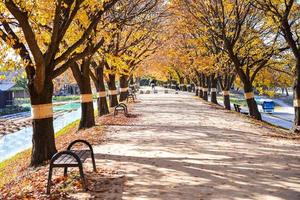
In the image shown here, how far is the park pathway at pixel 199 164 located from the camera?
6.66 metres

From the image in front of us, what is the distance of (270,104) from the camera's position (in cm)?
4516

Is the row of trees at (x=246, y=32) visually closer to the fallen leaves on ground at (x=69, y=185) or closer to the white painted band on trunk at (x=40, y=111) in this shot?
the white painted band on trunk at (x=40, y=111)

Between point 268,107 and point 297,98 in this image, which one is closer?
point 297,98

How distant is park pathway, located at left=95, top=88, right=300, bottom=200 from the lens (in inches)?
262

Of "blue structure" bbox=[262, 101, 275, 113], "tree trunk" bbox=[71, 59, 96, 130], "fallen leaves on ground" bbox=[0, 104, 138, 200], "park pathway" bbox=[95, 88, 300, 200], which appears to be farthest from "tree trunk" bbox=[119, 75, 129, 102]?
"fallen leaves on ground" bbox=[0, 104, 138, 200]

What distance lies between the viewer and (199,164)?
28.8 ft

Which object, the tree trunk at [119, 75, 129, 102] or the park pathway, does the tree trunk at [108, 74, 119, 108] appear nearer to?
the tree trunk at [119, 75, 129, 102]

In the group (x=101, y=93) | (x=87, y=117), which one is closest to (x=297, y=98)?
(x=87, y=117)

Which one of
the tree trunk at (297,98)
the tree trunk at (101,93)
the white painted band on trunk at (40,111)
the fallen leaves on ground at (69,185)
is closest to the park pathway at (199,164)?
the fallen leaves on ground at (69,185)

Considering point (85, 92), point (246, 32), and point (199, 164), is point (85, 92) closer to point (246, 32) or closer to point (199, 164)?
point (199, 164)

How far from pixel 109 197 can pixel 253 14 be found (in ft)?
60.1

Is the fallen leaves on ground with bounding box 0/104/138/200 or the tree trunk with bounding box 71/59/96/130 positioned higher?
the tree trunk with bounding box 71/59/96/130

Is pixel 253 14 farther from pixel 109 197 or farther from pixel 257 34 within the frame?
pixel 109 197

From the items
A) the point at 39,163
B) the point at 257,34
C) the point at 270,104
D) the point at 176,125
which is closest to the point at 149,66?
the point at 270,104
